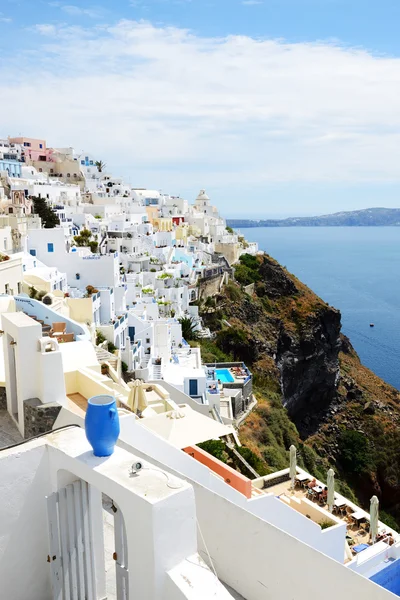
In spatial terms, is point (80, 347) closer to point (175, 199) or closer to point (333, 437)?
point (333, 437)

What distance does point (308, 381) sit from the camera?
47469 millimetres

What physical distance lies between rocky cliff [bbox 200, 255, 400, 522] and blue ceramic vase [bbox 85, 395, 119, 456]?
22803mm

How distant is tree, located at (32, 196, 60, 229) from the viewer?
121ft

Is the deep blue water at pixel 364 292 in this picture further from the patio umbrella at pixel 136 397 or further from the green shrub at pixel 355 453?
the patio umbrella at pixel 136 397

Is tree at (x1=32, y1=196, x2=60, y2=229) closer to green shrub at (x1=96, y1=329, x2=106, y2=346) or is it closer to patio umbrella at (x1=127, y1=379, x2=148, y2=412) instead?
green shrub at (x1=96, y1=329, x2=106, y2=346)

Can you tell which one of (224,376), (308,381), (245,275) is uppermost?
(245,275)

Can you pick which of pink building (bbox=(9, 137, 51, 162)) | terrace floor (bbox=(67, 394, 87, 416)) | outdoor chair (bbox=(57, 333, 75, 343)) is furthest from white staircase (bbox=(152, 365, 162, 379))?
pink building (bbox=(9, 137, 51, 162))

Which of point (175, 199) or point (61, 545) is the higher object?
point (175, 199)

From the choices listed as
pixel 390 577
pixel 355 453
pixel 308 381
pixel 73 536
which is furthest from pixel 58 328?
pixel 308 381

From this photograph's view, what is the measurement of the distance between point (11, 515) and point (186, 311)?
31932 mm

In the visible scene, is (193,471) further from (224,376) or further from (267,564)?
(224,376)

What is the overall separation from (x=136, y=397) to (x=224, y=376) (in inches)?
673

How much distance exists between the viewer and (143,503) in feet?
12.4

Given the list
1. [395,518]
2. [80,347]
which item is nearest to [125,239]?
[395,518]
